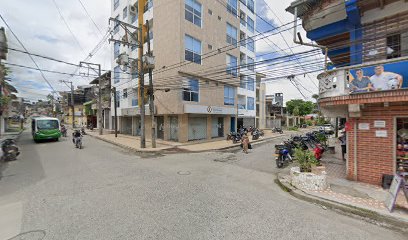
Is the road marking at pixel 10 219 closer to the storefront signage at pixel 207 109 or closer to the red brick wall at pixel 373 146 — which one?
the red brick wall at pixel 373 146

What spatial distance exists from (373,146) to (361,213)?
2865 millimetres

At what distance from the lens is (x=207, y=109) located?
18.5 m

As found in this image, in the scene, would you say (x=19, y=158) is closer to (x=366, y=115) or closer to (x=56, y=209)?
(x=56, y=209)

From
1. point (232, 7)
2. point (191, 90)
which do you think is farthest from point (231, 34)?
point (191, 90)

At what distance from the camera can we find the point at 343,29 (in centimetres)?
776

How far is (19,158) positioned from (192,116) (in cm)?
1249

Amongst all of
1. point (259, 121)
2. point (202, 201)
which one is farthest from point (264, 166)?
point (259, 121)

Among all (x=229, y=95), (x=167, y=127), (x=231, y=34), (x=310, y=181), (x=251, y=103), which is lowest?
(x=310, y=181)

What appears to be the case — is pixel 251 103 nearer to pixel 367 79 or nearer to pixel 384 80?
pixel 367 79

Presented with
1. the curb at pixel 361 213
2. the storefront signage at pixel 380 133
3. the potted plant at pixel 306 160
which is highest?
the storefront signage at pixel 380 133

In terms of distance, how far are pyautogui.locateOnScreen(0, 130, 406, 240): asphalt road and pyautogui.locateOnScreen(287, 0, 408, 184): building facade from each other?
3.06m

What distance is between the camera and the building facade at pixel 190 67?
16734 mm

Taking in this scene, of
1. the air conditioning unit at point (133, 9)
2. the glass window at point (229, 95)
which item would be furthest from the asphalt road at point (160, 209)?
the air conditioning unit at point (133, 9)

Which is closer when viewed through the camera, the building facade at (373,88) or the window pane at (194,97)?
the building facade at (373,88)
